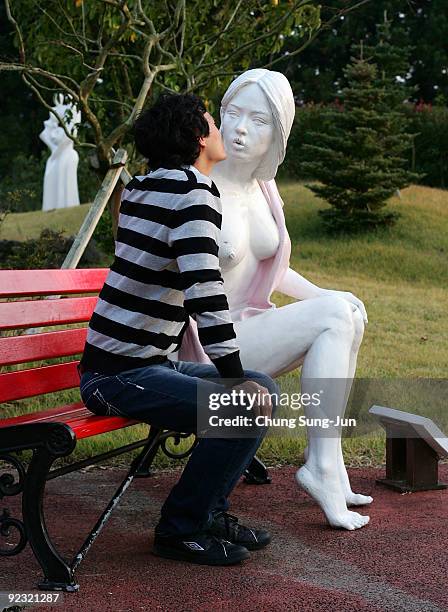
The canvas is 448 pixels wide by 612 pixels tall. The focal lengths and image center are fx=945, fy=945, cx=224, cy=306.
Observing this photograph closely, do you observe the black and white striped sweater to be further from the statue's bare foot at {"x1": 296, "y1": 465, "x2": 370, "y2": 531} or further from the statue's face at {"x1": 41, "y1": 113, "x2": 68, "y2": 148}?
the statue's face at {"x1": 41, "y1": 113, "x2": 68, "y2": 148}

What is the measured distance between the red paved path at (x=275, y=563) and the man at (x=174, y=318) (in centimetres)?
16

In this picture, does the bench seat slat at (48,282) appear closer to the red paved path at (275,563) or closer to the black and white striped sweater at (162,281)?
the black and white striped sweater at (162,281)

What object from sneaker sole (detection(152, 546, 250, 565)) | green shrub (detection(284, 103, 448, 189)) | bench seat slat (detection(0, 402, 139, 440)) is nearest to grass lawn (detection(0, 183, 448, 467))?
bench seat slat (detection(0, 402, 139, 440))

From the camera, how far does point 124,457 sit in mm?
4535

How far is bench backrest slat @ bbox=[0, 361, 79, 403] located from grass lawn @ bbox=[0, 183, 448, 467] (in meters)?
1.02

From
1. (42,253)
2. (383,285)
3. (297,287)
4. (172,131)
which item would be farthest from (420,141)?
(172,131)

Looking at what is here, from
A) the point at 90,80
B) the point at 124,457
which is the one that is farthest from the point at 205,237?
the point at 90,80

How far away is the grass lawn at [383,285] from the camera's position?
197 inches

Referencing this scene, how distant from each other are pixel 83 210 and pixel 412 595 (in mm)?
15604

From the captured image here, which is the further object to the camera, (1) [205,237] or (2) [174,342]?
(2) [174,342]

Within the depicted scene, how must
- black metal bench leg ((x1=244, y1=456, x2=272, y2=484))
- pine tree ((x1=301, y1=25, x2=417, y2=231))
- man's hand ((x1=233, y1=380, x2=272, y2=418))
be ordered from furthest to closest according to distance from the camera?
pine tree ((x1=301, y1=25, x2=417, y2=231))
black metal bench leg ((x1=244, y1=456, x2=272, y2=484))
man's hand ((x1=233, y1=380, x2=272, y2=418))

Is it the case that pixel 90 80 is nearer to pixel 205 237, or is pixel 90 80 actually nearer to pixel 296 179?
pixel 205 237

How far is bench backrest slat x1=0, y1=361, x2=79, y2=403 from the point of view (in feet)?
10.7

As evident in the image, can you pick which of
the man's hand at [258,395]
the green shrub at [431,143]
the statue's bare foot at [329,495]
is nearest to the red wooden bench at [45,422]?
the man's hand at [258,395]
